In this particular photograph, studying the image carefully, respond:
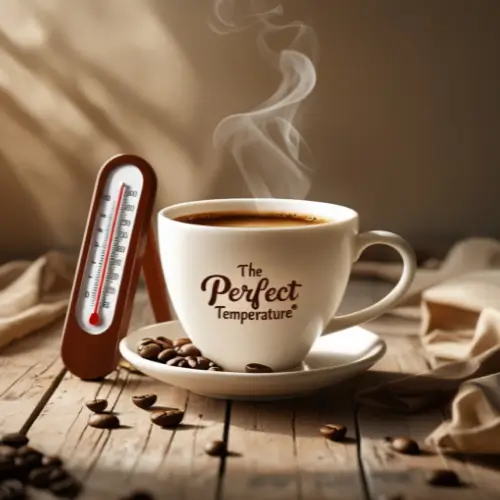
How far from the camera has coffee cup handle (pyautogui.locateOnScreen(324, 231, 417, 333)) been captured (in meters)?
1.08

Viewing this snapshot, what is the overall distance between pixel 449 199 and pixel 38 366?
3.08 feet

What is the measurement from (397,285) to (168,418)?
29 cm

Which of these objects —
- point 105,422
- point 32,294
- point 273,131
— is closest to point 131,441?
point 105,422

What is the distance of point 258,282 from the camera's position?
3.31 feet

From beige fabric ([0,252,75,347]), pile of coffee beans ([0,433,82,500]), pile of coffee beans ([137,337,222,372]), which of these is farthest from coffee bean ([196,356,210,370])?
beige fabric ([0,252,75,347])

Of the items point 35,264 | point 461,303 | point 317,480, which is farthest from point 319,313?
point 35,264

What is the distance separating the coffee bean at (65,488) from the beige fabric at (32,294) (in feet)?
1.65

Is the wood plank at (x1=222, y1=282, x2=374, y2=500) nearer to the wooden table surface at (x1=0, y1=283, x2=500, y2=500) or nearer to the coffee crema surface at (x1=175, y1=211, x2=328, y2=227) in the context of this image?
the wooden table surface at (x1=0, y1=283, x2=500, y2=500)

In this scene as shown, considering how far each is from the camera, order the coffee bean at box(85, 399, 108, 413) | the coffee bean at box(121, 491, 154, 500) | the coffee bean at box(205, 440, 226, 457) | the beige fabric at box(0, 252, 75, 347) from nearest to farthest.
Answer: the coffee bean at box(121, 491, 154, 500) → the coffee bean at box(205, 440, 226, 457) → the coffee bean at box(85, 399, 108, 413) → the beige fabric at box(0, 252, 75, 347)

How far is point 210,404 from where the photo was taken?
1059 mm

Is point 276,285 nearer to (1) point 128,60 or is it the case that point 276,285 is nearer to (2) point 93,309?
(2) point 93,309

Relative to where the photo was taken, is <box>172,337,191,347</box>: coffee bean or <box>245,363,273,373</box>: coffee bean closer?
<box>245,363,273,373</box>: coffee bean

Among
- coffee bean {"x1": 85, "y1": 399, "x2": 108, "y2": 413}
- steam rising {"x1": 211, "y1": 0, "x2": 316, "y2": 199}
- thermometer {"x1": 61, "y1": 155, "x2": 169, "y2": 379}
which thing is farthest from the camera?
steam rising {"x1": 211, "y1": 0, "x2": 316, "y2": 199}

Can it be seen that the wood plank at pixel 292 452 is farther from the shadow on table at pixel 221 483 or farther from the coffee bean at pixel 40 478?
the coffee bean at pixel 40 478
